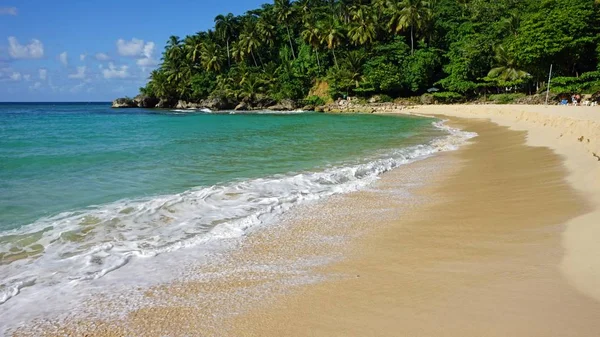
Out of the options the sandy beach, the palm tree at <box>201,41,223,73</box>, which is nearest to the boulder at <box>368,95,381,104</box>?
the palm tree at <box>201,41,223,73</box>

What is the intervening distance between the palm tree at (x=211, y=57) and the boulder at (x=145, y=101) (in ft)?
60.3

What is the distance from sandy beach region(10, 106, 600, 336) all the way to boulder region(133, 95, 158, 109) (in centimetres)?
8684

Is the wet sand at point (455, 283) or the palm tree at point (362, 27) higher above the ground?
the palm tree at point (362, 27)

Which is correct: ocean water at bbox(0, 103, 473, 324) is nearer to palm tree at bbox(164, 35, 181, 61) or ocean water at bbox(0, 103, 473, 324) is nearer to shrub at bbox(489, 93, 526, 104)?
shrub at bbox(489, 93, 526, 104)

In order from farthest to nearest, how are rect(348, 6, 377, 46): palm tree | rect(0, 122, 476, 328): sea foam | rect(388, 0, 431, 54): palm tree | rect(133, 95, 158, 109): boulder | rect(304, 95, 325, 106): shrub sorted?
rect(133, 95, 158, 109): boulder → rect(304, 95, 325, 106): shrub → rect(348, 6, 377, 46): palm tree → rect(388, 0, 431, 54): palm tree → rect(0, 122, 476, 328): sea foam

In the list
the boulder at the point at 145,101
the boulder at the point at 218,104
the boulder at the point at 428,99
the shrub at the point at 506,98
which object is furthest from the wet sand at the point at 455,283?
the boulder at the point at 145,101

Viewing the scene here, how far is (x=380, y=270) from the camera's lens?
4.48 meters

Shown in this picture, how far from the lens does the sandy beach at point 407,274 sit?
3.38 m

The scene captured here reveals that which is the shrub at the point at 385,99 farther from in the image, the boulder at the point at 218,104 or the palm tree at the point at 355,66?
the boulder at the point at 218,104

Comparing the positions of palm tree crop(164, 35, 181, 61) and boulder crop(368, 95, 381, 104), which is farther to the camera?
palm tree crop(164, 35, 181, 61)

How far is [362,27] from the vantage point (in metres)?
60.9

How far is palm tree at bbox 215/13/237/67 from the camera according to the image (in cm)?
7631

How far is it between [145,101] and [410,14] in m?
57.3

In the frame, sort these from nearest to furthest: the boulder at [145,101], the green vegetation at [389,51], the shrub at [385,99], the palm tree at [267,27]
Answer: the green vegetation at [389,51] → the shrub at [385,99] → the palm tree at [267,27] → the boulder at [145,101]
